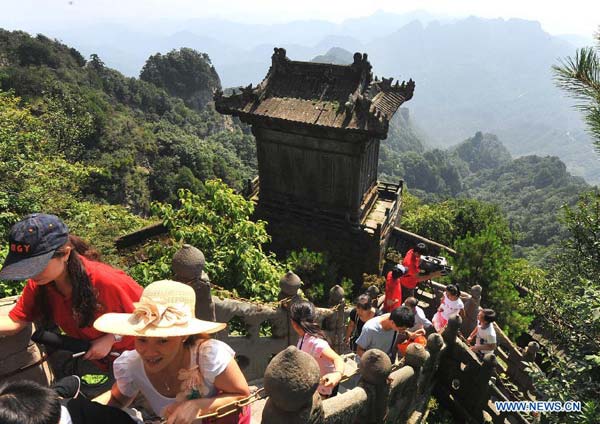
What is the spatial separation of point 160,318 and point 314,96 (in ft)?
44.1

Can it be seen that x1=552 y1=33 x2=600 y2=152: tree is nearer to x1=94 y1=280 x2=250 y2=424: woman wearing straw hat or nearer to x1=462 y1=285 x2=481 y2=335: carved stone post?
x1=94 y1=280 x2=250 y2=424: woman wearing straw hat

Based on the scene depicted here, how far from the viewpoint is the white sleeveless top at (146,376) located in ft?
9.58

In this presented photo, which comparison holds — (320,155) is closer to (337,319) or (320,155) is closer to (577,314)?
(337,319)

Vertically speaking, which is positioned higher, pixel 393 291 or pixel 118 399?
pixel 118 399

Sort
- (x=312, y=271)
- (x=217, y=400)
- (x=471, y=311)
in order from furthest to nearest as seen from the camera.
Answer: (x=312, y=271), (x=471, y=311), (x=217, y=400)

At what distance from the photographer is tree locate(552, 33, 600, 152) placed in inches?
151

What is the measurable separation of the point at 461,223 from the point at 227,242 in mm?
18454

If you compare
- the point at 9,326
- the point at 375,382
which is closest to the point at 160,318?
the point at 9,326

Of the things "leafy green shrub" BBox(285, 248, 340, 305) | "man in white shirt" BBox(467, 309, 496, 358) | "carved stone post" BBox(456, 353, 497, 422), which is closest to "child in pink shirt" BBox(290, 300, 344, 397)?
"carved stone post" BBox(456, 353, 497, 422)

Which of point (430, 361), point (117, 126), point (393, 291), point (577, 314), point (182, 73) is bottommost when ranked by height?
point (430, 361)

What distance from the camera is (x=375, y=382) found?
4.34 meters

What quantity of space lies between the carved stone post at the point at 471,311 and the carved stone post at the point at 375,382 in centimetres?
596

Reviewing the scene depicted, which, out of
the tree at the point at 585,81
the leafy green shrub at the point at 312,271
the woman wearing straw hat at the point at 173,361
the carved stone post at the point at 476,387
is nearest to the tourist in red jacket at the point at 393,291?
the carved stone post at the point at 476,387

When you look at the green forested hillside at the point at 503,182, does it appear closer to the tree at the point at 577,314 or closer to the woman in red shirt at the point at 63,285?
the tree at the point at 577,314
